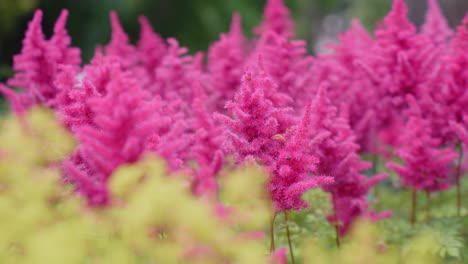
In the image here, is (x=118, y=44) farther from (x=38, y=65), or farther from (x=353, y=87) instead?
(x=353, y=87)

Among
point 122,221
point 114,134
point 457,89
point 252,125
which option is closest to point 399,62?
point 457,89

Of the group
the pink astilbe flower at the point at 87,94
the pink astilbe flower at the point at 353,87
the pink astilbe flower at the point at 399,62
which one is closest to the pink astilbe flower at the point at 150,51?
the pink astilbe flower at the point at 353,87

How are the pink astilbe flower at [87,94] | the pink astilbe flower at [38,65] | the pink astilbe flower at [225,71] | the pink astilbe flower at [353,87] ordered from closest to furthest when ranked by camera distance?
the pink astilbe flower at [87,94] < the pink astilbe flower at [38,65] < the pink astilbe flower at [353,87] < the pink astilbe flower at [225,71]

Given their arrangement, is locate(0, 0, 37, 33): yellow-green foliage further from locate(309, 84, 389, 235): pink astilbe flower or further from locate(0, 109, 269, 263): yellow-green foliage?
locate(0, 109, 269, 263): yellow-green foliage

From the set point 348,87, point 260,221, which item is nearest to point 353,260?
point 260,221

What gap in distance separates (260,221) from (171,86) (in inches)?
113

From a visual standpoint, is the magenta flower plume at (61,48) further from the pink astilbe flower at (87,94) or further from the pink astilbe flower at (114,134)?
the pink astilbe flower at (114,134)

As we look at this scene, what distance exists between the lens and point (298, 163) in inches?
108

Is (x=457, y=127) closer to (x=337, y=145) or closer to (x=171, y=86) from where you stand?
(x=337, y=145)

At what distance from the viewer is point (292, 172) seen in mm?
2740

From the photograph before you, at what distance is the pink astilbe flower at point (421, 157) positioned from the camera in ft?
11.6

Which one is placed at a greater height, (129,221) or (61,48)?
(61,48)

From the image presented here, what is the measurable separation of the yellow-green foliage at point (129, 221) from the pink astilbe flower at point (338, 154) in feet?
3.45

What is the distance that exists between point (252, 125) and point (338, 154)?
0.74 m
